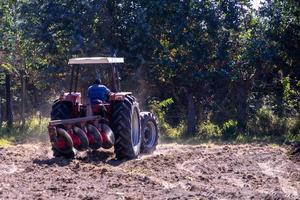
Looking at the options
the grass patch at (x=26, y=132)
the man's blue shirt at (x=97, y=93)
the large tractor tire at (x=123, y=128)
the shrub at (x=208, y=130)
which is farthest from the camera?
the shrub at (x=208, y=130)

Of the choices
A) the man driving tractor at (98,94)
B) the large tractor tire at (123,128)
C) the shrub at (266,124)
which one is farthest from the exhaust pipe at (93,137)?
the shrub at (266,124)

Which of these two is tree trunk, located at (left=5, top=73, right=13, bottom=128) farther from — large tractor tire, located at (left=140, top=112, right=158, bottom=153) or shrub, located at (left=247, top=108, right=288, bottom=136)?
shrub, located at (left=247, top=108, right=288, bottom=136)

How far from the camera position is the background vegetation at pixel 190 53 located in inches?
700

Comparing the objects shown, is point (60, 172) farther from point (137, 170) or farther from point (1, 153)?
point (1, 153)

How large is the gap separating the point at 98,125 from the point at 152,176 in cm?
206

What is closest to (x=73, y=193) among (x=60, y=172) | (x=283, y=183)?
(x=60, y=172)

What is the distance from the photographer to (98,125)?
37.8 ft

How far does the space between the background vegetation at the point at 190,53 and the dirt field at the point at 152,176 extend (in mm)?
4671

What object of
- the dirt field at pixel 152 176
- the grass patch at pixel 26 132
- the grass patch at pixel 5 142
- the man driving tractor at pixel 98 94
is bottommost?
the dirt field at pixel 152 176

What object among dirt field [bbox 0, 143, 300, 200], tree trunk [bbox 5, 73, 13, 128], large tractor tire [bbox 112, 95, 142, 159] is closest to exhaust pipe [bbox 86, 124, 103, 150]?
dirt field [bbox 0, 143, 300, 200]

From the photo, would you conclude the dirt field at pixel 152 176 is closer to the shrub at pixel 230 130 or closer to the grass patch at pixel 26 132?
the grass patch at pixel 26 132

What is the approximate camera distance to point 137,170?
1046 centimetres

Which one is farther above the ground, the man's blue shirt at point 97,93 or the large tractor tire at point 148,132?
the man's blue shirt at point 97,93

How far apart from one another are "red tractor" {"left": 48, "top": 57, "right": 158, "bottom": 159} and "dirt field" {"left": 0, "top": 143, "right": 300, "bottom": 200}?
312mm
